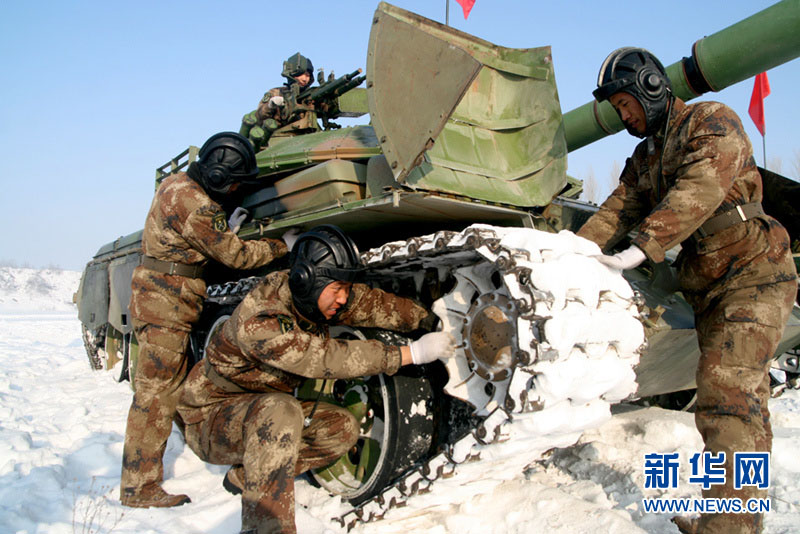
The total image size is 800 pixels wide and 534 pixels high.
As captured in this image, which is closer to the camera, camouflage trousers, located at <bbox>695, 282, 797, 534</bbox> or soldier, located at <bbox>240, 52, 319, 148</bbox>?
camouflage trousers, located at <bbox>695, 282, 797, 534</bbox>

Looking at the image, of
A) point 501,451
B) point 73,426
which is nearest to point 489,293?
point 501,451

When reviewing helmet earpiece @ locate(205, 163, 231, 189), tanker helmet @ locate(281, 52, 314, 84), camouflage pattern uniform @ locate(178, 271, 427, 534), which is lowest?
camouflage pattern uniform @ locate(178, 271, 427, 534)

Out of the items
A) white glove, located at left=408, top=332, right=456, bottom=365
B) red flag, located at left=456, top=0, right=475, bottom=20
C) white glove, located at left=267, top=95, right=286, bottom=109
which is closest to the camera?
white glove, located at left=408, top=332, right=456, bottom=365

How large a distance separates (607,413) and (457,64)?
182cm

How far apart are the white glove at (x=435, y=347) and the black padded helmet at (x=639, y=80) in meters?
1.48

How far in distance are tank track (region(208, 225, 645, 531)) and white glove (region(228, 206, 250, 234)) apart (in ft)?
5.62

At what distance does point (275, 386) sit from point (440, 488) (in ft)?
3.90

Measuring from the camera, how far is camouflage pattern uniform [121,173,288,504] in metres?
3.85

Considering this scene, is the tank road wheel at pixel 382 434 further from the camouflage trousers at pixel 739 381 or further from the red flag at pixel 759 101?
the red flag at pixel 759 101

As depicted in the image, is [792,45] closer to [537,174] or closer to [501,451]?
[537,174]

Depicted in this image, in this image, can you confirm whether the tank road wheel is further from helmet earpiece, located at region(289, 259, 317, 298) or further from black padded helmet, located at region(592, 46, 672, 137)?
black padded helmet, located at region(592, 46, 672, 137)

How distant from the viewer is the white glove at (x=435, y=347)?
2.97 meters

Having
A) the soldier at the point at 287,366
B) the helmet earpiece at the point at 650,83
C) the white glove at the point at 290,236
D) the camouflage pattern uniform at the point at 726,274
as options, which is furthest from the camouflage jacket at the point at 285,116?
the camouflage pattern uniform at the point at 726,274

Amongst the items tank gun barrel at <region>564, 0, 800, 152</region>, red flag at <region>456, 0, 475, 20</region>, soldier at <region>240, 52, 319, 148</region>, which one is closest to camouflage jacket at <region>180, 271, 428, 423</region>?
tank gun barrel at <region>564, 0, 800, 152</region>
